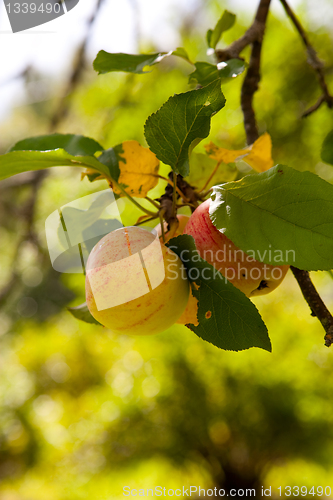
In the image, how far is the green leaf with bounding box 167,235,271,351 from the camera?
10.2 inches

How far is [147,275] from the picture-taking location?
28 centimetres

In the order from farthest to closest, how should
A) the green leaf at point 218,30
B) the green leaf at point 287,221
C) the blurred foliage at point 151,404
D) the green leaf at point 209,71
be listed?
the blurred foliage at point 151,404 < the green leaf at point 218,30 < the green leaf at point 209,71 < the green leaf at point 287,221

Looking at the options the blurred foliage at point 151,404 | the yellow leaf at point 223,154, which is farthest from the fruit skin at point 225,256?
the blurred foliage at point 151,404

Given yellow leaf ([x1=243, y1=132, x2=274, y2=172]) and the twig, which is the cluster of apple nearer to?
yellow leaf ([x1=243, y1=132, x2=274, y2=172])

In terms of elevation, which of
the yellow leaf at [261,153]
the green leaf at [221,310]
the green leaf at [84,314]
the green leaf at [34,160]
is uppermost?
the green leaf at [34,160]

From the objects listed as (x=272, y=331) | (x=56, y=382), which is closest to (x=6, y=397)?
(x=56, y=382)

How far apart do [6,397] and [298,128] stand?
2.30m

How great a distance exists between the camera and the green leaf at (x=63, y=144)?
1.40ft

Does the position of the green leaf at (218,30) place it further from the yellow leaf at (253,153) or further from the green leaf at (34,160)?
the green leaf at (34,160)

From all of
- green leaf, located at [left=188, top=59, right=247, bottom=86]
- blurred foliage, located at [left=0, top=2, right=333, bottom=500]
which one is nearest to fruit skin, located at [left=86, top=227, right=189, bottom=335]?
green leaf, located at [left=188, top=59, right=247, bottom=86]

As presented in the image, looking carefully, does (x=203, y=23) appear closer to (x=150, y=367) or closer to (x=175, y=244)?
(x=175, y=244)

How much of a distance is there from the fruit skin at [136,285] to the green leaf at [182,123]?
0.07 m

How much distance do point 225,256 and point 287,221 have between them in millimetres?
62

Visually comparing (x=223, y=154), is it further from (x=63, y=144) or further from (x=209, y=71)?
(x=63, y=144)
